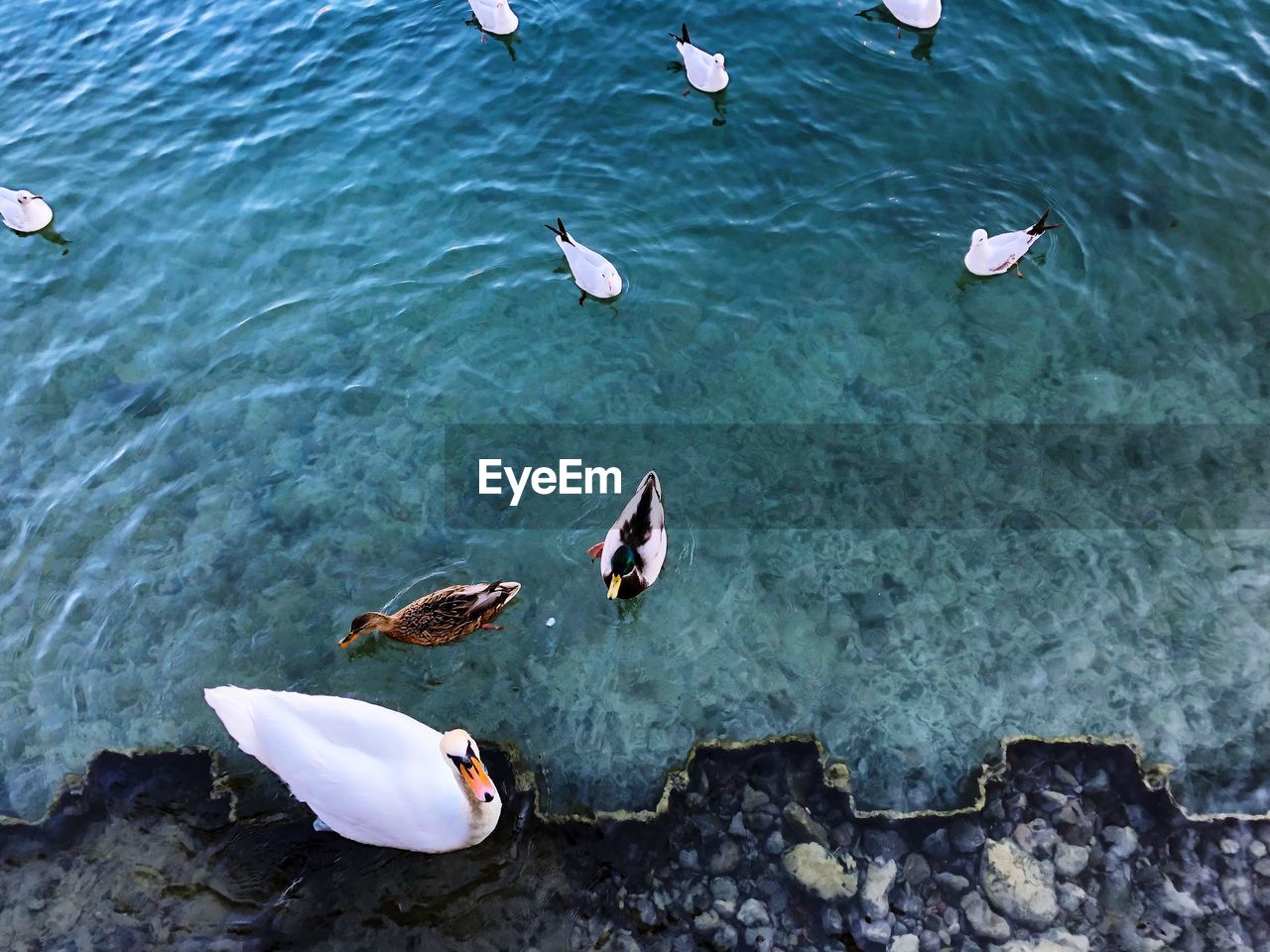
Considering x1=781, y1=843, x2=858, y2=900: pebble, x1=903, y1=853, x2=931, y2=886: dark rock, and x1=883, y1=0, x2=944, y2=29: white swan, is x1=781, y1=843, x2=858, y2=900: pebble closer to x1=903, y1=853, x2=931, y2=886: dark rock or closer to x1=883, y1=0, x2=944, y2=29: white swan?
x1=903, y1=853, x2=931, y2=886: dark rock

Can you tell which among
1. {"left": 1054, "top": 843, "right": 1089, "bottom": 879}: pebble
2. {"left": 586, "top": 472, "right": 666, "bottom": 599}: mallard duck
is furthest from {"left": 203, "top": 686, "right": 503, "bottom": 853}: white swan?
{"left": 1054, "top": 843, "right": 1089, "bottom": 879}: pebble

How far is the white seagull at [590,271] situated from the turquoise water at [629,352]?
0.84 ft

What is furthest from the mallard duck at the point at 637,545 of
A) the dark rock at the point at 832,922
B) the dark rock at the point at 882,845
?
the dark rock at the point at 832,922

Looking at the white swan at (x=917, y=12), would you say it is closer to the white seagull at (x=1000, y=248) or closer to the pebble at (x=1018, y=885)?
the white seagull at (x=1000, y=248)

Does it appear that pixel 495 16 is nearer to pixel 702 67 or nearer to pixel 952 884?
pixel 702 67

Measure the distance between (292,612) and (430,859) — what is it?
3045mm

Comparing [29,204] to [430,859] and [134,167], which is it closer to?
[134,167]

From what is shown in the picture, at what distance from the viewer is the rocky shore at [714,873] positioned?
6.51 metres

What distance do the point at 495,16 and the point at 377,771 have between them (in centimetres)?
1291

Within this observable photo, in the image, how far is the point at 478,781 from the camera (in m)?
6.55

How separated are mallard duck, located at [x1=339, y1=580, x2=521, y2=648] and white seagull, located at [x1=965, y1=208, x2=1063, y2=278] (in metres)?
6.98

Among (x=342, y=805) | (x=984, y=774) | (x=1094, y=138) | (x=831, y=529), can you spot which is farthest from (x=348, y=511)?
(x=1094, y=138)

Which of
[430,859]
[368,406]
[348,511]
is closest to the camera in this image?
[430,859]

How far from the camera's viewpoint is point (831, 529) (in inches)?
351
